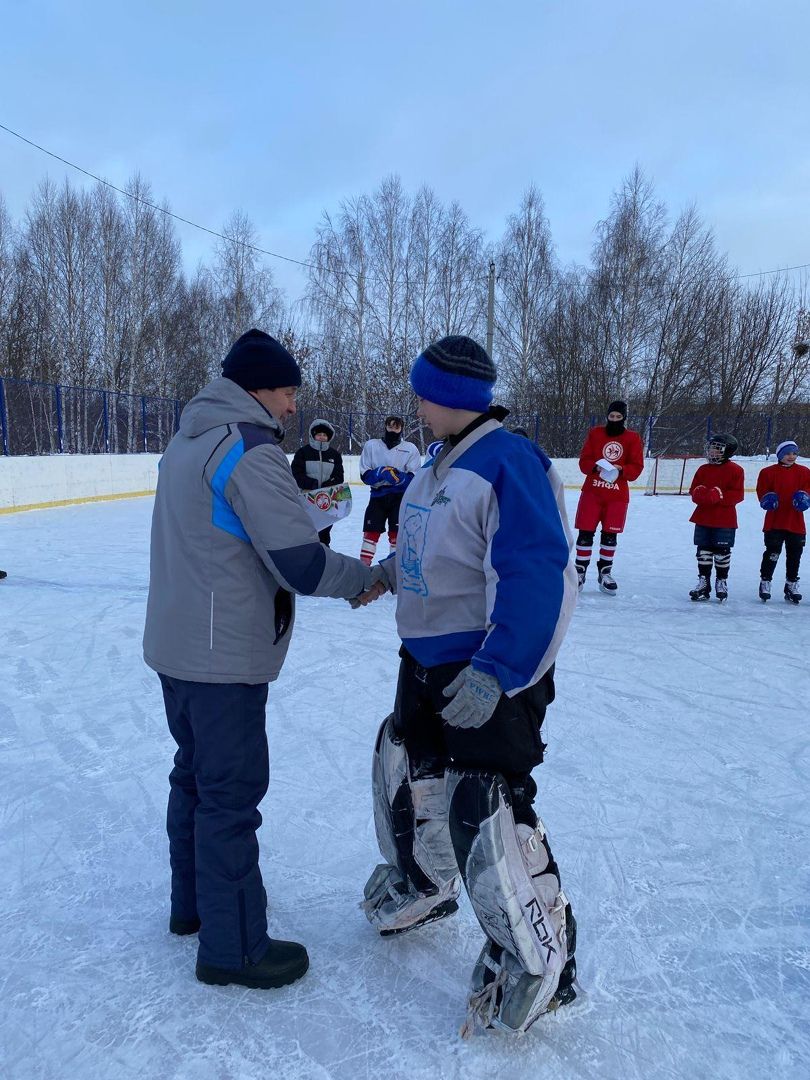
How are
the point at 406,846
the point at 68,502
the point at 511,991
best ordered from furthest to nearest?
the point at 68,502 → the point at 406,846 → the point at 511,991

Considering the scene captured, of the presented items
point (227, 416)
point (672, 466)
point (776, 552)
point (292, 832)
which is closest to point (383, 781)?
point (292, 832)

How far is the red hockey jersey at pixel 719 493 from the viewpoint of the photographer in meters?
5.65

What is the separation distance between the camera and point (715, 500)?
566cm

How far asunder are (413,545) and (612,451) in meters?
4.77

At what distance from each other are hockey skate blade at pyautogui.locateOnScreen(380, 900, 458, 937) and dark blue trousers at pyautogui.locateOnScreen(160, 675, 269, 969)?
1.04 ft

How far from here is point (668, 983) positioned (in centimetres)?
165

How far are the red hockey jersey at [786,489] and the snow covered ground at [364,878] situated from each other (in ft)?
5.65

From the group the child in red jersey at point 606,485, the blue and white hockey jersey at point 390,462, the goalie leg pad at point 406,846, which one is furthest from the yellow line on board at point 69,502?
the goalie leg pad at point 406,846

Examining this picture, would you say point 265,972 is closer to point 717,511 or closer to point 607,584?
point 607,584

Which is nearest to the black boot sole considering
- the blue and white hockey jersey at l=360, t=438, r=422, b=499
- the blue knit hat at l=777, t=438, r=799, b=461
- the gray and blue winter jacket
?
the gray and blue winter jacket

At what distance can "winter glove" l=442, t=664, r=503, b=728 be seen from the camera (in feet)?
4.45

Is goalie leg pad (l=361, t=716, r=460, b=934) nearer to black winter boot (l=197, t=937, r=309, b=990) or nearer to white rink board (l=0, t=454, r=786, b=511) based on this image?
black winter boot (l=197, t=937, r=309, b=990)

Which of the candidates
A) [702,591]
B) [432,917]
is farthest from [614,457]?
[432,917]

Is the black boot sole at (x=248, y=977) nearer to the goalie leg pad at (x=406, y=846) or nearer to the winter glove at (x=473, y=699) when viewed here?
the goalie leg pad at (x=406, y=846)
